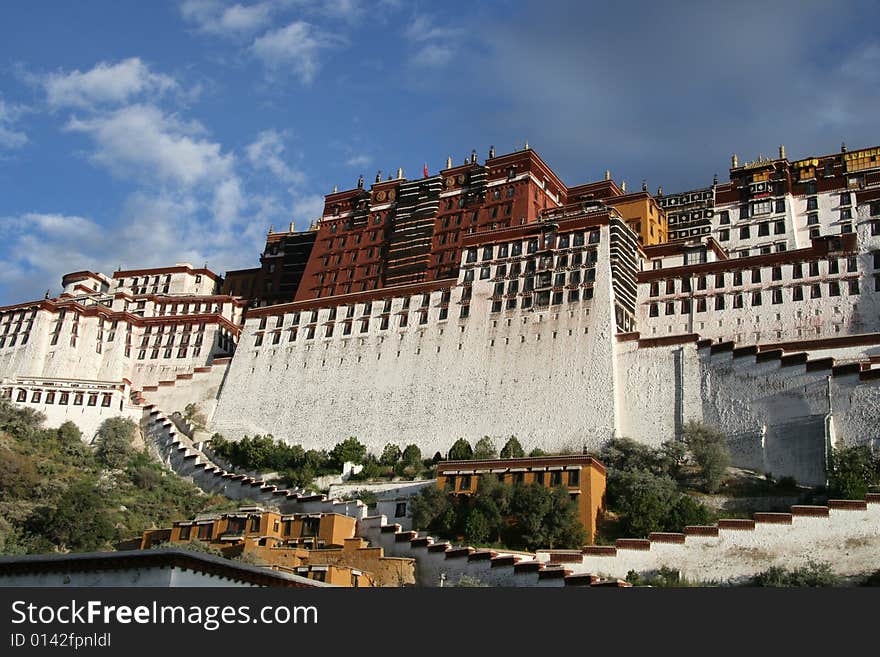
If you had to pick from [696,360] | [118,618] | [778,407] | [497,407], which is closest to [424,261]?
[497,407]

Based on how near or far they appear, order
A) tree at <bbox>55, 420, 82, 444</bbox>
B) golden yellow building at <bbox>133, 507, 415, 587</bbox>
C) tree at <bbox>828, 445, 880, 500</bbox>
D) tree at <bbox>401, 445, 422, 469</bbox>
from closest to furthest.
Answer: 1. golden yellow building at <bbox>133, 507, 415, 587</bbox>
2. tree at <bbox>828, 445, 880, 500</bbox>
3. tree at <bbox>401, 445, 422, 469</bbox>
4. tree at <bbox>55, 420, 82, 444</bbox>

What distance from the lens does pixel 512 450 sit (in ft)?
205

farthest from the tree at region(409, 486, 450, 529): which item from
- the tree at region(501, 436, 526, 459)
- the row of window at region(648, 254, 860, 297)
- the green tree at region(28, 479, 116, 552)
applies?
the row of window at region(648, 254, 860, 297)

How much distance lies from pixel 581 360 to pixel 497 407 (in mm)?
5741

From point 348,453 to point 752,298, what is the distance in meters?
25.5

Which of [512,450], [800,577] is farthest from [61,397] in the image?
[800,577]

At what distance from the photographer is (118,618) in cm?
2902

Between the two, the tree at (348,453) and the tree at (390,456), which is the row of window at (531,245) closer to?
the tree at (390,456)

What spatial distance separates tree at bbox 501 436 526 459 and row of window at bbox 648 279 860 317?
13178mm

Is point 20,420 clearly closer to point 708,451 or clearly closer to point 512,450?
point 512,450

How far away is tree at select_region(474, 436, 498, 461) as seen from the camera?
62.0 meters

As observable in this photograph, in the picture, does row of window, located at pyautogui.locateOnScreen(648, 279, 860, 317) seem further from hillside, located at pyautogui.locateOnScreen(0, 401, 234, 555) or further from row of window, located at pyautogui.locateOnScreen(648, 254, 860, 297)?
hillside, located at pyautogui.locateOnScreen(0, 401, 234, 555)


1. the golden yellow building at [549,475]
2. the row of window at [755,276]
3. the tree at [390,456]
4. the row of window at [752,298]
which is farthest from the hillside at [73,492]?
the row of window at [755,276]

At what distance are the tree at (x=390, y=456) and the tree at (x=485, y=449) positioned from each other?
4.90 metres
